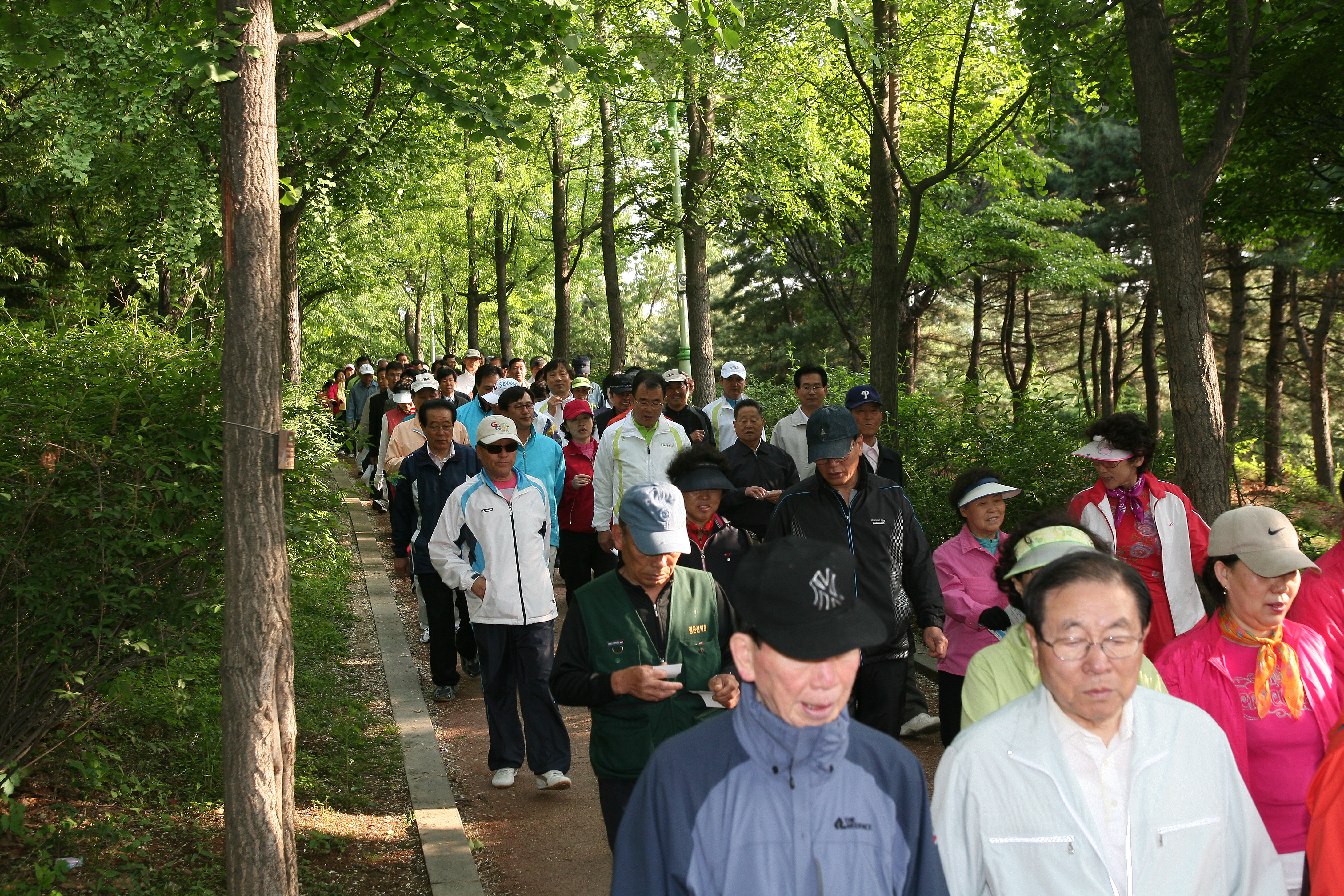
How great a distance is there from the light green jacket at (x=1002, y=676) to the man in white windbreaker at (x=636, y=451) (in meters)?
4.64

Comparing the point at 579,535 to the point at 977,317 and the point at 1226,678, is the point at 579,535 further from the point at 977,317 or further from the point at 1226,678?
the point at 977,317

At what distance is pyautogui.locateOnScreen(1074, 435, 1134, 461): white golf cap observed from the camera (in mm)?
5602

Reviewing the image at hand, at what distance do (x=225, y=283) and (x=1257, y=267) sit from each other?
25.6m

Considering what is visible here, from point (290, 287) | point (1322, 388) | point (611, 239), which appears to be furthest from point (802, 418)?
point (1322, 388)

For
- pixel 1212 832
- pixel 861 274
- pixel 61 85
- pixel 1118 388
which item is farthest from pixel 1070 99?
pixel 1118 388

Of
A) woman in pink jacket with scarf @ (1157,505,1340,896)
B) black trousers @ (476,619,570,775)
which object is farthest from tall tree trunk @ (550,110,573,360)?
woman in pink jacket with scarf @ (1157,505,1340,896)

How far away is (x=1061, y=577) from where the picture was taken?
2.73m

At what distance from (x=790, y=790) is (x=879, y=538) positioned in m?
3.22

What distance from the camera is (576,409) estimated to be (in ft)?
31.0

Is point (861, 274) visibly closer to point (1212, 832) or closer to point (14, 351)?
point (14, 351)

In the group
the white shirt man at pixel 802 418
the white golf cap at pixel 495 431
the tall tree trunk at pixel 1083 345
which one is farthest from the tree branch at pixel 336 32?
the tall tree trunk at pixel 1083 345

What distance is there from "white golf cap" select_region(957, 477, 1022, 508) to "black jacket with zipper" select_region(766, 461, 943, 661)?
1.02ft

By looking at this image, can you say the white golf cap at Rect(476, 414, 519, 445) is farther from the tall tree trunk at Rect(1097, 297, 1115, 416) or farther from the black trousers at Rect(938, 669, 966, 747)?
the tall tree trunk at Rect(1097, 297, 1115, 416)

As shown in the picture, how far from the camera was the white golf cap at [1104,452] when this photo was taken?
221 inches
